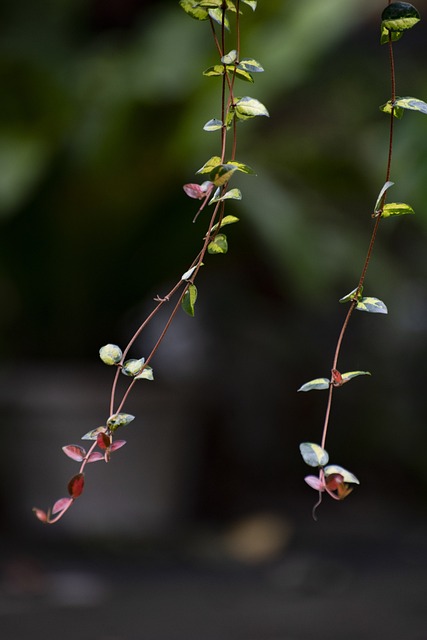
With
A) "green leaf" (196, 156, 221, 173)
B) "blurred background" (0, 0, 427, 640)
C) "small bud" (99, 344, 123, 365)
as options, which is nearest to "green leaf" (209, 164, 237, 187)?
"green leaf" (196, 156, 221, 173)

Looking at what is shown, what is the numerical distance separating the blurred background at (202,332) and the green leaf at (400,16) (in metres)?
0.92

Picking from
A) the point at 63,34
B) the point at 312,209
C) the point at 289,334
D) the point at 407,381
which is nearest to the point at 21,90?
the point at 63,34

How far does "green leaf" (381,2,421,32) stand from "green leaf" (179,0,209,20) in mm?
115

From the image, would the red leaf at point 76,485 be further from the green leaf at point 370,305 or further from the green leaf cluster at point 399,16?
the green leaf cluster at point 399,16

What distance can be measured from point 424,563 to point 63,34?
5.61 ft

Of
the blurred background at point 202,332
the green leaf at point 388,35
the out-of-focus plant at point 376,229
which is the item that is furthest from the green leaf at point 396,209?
the blurred background at point 202,332

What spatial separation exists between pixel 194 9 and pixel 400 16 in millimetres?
130

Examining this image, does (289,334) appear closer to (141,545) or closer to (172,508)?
(172,508)

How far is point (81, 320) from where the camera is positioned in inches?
99.3

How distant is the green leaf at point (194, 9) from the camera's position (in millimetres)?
589

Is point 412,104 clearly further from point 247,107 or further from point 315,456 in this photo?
point 315,456

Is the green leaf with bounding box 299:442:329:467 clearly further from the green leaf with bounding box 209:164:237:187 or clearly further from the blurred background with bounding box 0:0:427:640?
the blurred background with bounding box 0:0:427:640

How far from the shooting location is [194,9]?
23.5 inches

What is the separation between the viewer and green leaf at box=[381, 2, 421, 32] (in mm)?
556
